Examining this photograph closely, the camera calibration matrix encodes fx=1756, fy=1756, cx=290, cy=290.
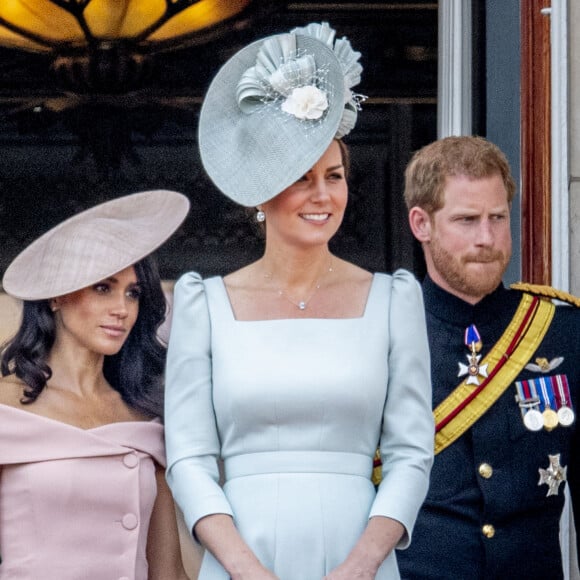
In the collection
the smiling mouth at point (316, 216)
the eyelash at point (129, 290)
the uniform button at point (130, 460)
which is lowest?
the uniform button at point (130, 460)

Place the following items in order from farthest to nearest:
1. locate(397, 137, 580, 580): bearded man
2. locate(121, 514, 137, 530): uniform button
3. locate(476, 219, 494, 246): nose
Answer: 1. locate(476, 219, 494, 246): nose
2. locate(397, 137, 580, 580): bearded man
3. locate(121, 514, 137, 530): uniform button

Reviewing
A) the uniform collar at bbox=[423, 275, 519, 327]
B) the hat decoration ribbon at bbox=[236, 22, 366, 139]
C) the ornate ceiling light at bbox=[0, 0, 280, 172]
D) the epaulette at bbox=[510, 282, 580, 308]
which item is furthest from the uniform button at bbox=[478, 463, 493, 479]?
the ornate ceiling light at bbox=[0, 0, 280, 172]

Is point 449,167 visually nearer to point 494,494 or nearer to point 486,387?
point 486,387

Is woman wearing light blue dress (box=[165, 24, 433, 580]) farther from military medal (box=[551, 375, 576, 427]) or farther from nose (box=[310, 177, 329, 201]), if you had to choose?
military medal (box=[551, 375, 576, 427])

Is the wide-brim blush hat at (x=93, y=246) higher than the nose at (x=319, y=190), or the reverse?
the nose at (x=319, y=190)

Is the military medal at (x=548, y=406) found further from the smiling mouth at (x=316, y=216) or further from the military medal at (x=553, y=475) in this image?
the smiling mouth at (x=316, y=216)

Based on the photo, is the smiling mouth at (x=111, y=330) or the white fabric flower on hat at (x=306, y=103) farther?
the smiling mouth at (x=111, y=330)

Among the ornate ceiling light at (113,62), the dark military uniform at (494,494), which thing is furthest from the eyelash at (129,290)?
the ornate ceiling light at (113,62)

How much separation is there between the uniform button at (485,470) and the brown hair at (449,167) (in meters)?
0.58

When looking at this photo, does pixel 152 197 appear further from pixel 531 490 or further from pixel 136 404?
pixel 531 490

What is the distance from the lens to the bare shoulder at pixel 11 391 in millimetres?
3496

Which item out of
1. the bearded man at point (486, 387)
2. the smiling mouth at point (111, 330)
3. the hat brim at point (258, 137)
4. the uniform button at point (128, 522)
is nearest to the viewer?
the hat brim at point (258, 137)

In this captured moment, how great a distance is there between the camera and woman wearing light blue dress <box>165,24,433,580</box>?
318cm

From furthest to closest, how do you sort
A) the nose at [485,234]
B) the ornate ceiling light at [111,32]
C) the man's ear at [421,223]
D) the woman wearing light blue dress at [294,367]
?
1. the ornate ceiling light at [111,32]
2. the man's ear at [421,223]
3. the nose at [485,234]
4. the woman wearing light blue dress at [294,367]
